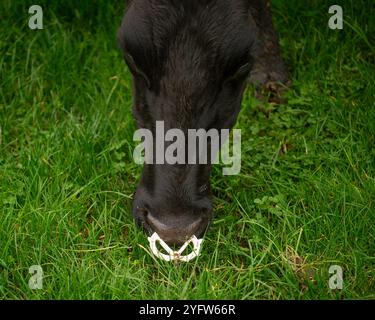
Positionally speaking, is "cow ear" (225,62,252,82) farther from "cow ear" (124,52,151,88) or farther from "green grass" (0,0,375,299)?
"green grass" (0,0,375,299)

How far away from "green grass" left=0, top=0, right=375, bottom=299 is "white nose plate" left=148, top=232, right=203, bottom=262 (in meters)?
0.09

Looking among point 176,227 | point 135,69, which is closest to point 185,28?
point 135,69

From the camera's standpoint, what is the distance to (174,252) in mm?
3990

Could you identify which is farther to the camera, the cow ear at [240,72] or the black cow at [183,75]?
the cow ear at [240,72]

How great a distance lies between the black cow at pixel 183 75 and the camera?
3838mm

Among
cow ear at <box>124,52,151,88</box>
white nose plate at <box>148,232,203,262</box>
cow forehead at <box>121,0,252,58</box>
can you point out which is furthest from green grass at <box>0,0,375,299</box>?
cow forehead at <box>121,0,252,58</box>

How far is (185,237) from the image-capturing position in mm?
3926

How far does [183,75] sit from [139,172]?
1.25 meters

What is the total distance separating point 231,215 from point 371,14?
92.3 inches

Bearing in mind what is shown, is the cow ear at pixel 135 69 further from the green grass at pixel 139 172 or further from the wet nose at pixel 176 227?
the green grass at pixel 139 172

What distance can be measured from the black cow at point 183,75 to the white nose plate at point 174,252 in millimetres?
50

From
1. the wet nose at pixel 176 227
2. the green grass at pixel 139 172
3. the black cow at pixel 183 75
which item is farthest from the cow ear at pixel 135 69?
the green grass at pixel 139 172
